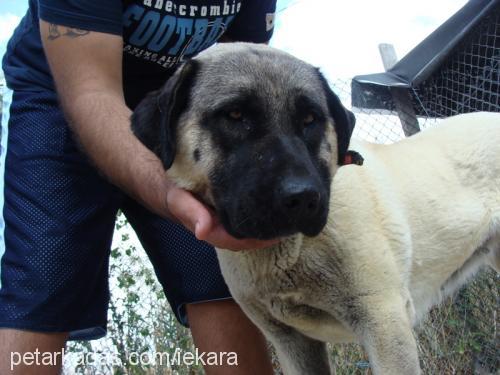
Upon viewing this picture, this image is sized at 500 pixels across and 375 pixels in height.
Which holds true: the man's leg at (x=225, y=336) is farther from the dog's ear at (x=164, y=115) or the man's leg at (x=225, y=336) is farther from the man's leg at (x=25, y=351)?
the dog's ear at (x=164, y=115)

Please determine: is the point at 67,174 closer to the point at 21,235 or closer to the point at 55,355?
the point at 21,235

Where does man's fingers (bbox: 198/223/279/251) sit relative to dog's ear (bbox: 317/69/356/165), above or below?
below

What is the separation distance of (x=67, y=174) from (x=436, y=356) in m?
2.67

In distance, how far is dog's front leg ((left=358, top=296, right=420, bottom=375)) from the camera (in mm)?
2352

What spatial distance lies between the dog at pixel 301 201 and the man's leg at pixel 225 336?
1.25 feet

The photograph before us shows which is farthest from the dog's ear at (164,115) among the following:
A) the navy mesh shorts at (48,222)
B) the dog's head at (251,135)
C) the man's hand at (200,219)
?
the navy mesh shorts at (48,222)

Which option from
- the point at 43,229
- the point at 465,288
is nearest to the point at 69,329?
the point at 43,229

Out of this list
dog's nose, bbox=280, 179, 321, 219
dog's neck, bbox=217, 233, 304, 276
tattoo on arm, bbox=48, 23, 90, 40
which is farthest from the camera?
tattoo on arm, bbox=48, 23, 90, 40

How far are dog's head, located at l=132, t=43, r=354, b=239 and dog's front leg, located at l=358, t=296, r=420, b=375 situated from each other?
482 mm

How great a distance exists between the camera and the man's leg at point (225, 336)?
3107 mm

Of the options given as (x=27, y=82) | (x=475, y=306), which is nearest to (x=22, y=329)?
(x=27, y=82)

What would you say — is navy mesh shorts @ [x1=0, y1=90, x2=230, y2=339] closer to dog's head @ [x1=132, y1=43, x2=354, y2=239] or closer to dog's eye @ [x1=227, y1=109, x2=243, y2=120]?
dog's head @ [x1=132, y1=43, x2=354, y2=239]

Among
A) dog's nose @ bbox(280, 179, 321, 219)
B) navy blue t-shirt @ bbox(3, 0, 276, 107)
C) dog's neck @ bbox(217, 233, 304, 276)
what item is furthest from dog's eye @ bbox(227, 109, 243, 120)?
Result: navy blue t-shirt @ bbox(3, 0, 276, 107)

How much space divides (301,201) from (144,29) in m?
1.29
